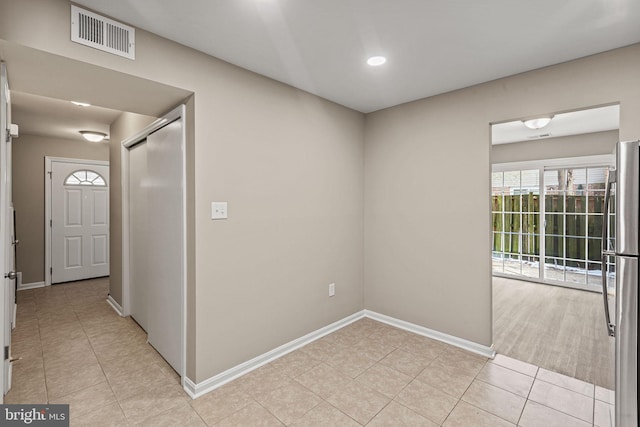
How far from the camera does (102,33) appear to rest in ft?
5.84

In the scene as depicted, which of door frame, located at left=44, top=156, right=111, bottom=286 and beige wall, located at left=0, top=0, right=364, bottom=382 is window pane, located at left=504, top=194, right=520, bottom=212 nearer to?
beige wall, located at left=0, top=0, right=364, bottom=382

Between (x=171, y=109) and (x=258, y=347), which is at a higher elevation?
(x=171, y=109)

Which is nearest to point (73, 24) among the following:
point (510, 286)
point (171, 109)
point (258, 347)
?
point (171, 109)

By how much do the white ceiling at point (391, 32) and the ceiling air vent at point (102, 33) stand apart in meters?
0.05

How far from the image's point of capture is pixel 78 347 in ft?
9.64

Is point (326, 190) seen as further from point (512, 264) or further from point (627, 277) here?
point (512, 264)

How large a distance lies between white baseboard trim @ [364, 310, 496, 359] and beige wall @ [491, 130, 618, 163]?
152 inches

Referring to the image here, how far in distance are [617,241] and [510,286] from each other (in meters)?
4.43

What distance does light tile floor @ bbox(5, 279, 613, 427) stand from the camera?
2004 millimetres

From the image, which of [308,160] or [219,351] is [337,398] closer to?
[219,351]

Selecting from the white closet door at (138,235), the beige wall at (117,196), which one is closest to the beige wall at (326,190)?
the white closet door at (138,235)

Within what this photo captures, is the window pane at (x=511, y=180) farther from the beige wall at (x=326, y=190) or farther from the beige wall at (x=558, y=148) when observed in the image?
the beige wall at (x=326, y=190)

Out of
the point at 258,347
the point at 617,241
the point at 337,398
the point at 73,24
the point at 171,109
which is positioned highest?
the point at 73,24

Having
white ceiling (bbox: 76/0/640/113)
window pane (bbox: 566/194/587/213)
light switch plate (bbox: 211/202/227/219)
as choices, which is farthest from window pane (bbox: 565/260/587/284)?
light switch plate (bbox: 211/202/227/219)
